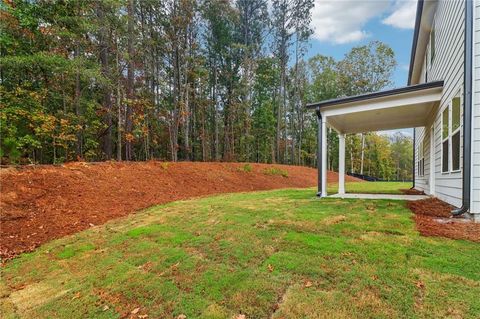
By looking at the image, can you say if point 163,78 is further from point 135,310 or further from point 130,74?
point 135,310

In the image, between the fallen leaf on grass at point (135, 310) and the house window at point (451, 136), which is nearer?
the fallen leaf on grass at point (135, 310)

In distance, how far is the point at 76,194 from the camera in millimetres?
6297

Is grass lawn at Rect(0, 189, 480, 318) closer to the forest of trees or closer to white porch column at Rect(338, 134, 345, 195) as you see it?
white porch column at Rect(338, 134, 345, 195)

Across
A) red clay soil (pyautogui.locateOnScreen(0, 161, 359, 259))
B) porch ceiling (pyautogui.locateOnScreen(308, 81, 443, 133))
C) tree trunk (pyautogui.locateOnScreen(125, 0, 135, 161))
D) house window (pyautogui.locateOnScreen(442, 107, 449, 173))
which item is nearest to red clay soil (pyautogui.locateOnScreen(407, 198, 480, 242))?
A: house window (pyautogui.locateOnScreen(442, 107, 449, 173))

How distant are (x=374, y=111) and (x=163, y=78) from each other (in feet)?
44.8

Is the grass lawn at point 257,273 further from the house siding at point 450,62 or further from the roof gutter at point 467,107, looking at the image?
the house siding at point 450,62

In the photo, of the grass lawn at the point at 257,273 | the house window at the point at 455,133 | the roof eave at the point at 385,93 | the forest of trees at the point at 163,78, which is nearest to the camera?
the grass lawn at the point at 257,273

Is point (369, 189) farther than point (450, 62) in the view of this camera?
Yes

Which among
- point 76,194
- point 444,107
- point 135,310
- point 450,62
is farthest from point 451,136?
point 76,194

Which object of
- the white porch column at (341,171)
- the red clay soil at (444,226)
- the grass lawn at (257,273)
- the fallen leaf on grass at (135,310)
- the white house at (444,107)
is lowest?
the fallen leaf on grass at (135,310)

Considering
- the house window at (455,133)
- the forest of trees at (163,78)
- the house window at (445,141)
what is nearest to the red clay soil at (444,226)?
the house window at (455,133)

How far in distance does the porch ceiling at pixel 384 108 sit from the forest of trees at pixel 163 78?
7771mm

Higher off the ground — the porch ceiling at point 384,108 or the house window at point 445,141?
the porch ceiling at point 384,108

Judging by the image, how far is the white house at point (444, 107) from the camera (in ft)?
12.6
